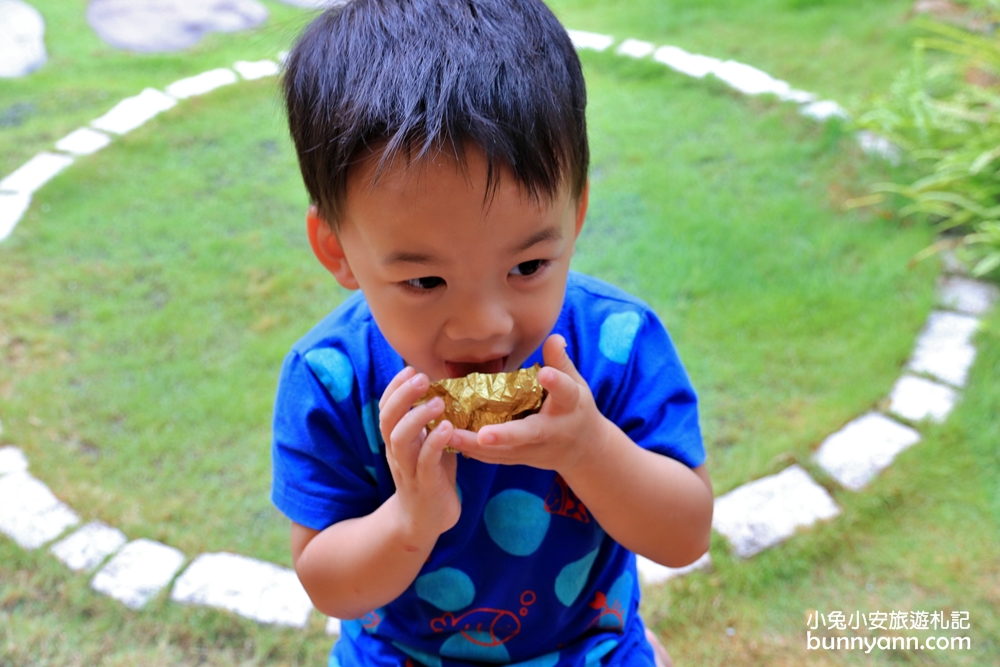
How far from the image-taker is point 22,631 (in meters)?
2.14

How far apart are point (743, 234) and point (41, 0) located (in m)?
5.90

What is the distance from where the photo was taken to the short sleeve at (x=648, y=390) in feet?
4.65

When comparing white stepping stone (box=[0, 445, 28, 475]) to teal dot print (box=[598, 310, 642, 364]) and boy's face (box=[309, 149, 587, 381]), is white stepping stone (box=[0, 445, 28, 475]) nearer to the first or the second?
boy's face (box=[309, 149, 587, 381])

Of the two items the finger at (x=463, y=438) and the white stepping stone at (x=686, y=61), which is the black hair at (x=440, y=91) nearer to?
the finger at (x=463, y=438)

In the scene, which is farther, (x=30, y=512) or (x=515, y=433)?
(x=30, y=512)

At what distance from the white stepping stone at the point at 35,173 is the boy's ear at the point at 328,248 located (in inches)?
138

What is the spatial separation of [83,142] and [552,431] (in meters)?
4.35

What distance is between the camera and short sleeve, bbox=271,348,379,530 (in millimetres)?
1392

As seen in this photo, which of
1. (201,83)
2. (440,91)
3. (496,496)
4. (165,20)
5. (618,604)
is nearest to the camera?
(440,91)

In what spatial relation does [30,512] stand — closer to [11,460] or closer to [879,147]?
[11,460]

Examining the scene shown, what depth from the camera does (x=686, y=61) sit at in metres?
5.33

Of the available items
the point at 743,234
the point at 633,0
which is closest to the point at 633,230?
the point at 743,234

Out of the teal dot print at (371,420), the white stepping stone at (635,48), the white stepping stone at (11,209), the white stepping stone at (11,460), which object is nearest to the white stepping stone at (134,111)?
the white stepping stone at (11,209)

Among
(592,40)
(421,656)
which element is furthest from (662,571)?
(592,40)
